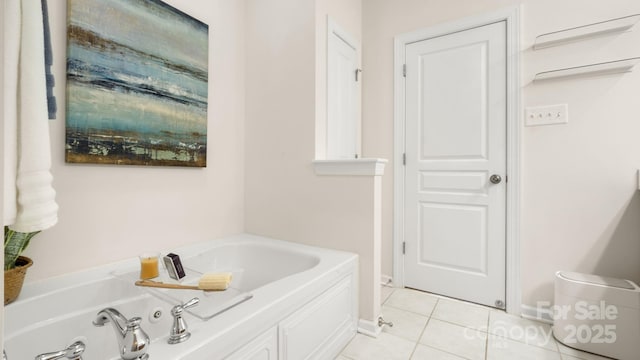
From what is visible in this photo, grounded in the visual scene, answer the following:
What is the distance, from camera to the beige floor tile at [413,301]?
205cm

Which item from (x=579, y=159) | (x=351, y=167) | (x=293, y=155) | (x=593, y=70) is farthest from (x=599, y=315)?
(x=293, y=155)

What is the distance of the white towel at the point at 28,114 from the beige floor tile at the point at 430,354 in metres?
1.74

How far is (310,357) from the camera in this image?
1.36 m

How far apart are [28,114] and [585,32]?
110 inches

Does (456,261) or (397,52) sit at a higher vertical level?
(397,52)

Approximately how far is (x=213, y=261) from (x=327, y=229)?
783 millimetres

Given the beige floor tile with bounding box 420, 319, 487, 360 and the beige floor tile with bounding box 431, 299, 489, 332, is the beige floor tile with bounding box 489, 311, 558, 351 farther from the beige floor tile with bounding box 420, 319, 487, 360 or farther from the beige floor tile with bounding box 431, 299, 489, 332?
the beige floor tile with bounding box 420, 319, 487, 360

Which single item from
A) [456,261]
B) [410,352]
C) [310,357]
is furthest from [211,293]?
[456,261]

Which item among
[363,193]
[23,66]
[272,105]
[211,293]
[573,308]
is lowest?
[573,308]

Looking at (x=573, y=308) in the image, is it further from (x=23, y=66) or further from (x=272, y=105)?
(x=23, y=66)

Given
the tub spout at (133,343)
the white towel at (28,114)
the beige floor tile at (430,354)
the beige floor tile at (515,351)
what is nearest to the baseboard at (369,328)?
the beige floor tile at (430,354)

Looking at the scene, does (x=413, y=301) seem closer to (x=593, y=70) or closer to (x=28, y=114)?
(x=593, y=70)

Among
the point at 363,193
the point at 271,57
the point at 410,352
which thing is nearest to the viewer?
the point at 410,352

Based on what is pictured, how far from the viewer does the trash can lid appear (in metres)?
1.56
